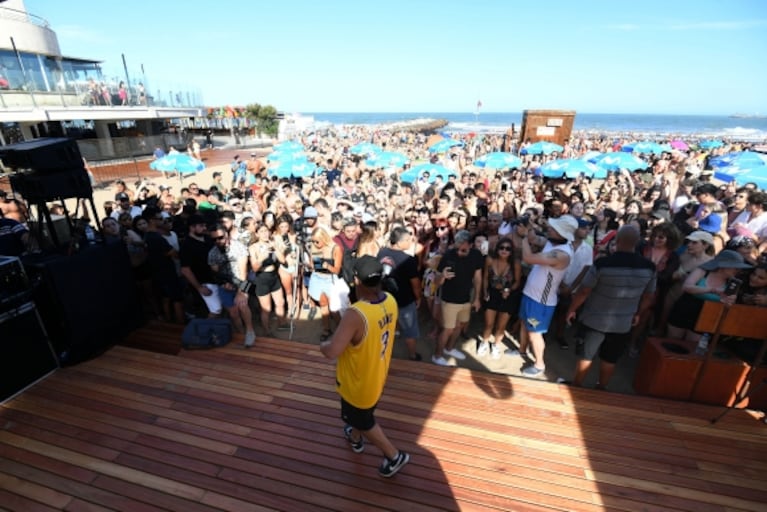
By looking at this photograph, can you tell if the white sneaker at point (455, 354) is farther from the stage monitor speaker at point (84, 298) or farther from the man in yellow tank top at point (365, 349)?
the stage monitor speaker at point (84, 298)

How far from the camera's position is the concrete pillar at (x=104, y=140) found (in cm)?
2191

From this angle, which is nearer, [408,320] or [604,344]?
[604,344]

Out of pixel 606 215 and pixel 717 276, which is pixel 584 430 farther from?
pixel 606 215

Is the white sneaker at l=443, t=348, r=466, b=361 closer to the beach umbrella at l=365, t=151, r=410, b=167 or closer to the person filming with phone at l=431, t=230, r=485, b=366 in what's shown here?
the person filming with phone at l=431, t=230, r=485, b=366

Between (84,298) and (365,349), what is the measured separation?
3613 millimetres

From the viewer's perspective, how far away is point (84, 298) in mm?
4082

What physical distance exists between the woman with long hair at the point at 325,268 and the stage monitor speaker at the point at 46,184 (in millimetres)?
2536

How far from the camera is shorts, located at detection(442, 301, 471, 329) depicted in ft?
14.7

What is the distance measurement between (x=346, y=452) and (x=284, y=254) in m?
2.89

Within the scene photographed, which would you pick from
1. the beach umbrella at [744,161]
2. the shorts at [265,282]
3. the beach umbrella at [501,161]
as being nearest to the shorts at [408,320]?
the shorts at [265,282]

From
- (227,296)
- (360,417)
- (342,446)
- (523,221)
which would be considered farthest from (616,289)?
(227,296)

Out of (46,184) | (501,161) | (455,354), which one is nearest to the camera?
(46,184)

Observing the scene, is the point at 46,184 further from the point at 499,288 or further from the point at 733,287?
the point at 733,287

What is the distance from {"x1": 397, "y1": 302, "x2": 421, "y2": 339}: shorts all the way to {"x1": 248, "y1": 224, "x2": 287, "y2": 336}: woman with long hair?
74.9 inches
